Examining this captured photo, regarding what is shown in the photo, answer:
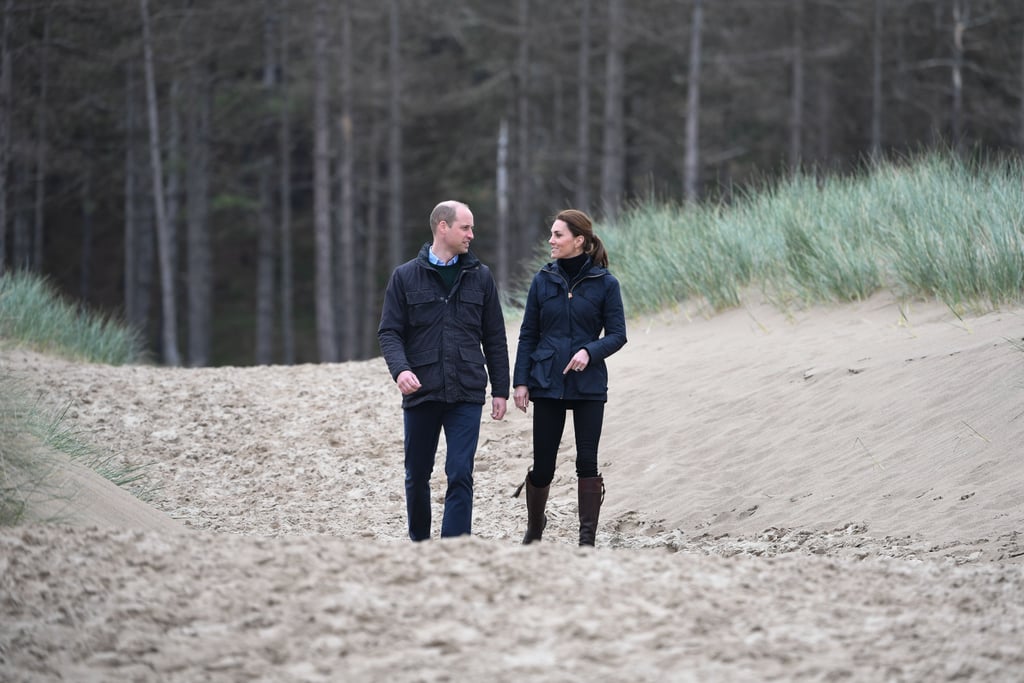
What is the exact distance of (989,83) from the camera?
92.8 ft

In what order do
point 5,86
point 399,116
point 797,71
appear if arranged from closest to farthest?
1. point 5,86
2. point 399,116
3. point 797,71

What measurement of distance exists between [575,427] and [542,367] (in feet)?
1.17

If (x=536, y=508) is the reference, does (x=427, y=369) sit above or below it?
above

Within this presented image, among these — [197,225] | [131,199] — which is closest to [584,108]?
[197,225]

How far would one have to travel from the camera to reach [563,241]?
6.09m

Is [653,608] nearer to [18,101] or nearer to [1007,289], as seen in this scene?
[1007,289]

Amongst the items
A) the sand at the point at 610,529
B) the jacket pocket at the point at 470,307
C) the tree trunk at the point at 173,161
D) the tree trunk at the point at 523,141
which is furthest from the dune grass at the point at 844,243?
the tree trunk at the point at 523,141

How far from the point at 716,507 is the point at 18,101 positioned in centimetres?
1803

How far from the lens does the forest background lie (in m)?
23.8

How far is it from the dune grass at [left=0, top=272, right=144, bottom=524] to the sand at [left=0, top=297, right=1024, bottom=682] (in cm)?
19

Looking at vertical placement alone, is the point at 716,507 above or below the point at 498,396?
below

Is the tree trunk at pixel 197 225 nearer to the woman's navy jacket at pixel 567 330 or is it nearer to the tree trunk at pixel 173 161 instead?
the tree trunk at pixel 173 161

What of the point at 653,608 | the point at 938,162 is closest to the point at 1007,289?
the point at 938,162

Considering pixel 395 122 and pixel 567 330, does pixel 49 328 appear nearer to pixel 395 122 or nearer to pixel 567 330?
pixel 567 330
